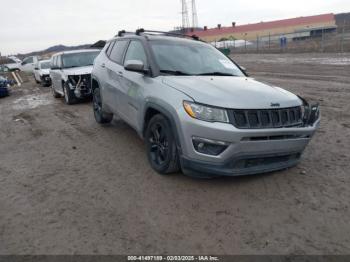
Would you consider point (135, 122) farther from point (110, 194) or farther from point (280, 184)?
point (280, 184)

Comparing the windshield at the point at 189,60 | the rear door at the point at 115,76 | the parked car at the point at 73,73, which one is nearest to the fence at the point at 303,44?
the parked car at the point at 73,73

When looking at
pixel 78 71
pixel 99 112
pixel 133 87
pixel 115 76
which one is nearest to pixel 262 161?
pixel 133 87

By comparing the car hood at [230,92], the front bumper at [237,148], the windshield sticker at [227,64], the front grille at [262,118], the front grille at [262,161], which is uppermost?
the windshield sticker at [227,64]

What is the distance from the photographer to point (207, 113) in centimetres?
356

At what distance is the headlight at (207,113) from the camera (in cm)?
353

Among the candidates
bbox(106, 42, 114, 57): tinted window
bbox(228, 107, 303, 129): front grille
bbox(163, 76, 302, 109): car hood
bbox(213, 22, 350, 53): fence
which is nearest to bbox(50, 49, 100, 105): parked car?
bbox(106, 42, 114, 57): tinted window

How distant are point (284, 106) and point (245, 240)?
1.63 meters

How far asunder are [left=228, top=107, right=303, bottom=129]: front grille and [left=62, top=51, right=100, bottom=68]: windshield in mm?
8619

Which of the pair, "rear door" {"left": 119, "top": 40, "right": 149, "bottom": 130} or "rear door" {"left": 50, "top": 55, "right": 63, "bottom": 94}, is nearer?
"rear door" {"left": 119, "top": 40, "right": 149, "bottom": 130}

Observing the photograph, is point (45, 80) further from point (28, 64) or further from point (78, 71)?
point (28, 64)

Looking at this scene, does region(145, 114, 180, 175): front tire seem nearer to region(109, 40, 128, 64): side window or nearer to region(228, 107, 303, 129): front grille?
region(228, 107, 303, 129): front grille

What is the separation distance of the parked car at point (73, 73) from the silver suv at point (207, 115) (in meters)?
5.65

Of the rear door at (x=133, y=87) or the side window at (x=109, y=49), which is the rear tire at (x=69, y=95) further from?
the rear door at (x=133, y=87)

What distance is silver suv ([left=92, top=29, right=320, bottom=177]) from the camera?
3.53 meters
